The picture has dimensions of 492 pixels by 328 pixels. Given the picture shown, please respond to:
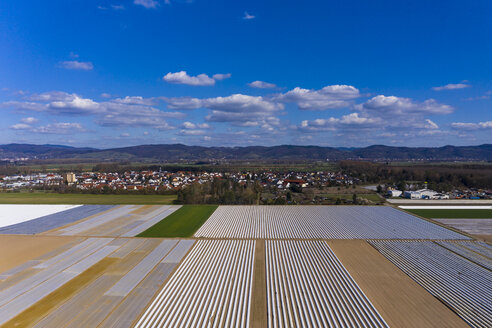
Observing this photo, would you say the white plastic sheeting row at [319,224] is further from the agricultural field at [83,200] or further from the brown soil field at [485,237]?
the agricultural field at [83,200]

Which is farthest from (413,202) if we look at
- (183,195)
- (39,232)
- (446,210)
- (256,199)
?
(39,232)

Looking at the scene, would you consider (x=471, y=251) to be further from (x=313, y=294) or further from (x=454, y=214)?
(x=454, y=214)

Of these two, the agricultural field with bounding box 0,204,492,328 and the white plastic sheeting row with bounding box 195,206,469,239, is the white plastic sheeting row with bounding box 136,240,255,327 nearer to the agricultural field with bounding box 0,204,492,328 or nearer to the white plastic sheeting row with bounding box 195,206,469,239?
the agricultural field with bounding box 0,204,492,328

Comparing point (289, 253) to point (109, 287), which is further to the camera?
point (289, 253)

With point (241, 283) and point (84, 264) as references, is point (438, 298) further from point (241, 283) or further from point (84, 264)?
point (84, 264)

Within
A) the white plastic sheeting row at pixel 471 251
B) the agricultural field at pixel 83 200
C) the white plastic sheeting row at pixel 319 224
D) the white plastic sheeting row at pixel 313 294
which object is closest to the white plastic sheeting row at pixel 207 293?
the white plastic sheeting row at pixel 313 294

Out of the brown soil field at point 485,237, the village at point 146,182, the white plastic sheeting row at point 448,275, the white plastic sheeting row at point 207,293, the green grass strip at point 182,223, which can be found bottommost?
the brown soil field at point 485,237
